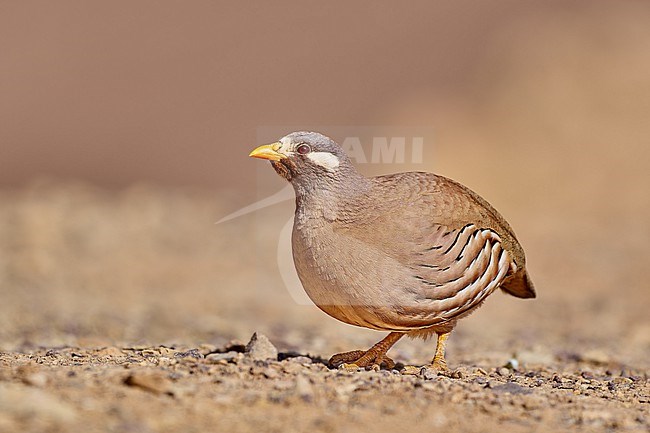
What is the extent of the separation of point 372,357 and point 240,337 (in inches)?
151

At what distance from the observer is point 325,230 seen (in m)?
6.55

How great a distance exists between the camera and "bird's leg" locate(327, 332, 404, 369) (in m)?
7.29

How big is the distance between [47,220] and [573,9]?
23837mm

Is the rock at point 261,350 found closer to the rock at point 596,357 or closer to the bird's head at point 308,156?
the bird's head at point 308,156

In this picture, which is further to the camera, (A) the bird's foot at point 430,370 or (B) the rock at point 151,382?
(A) the bird's foot at point 430,370

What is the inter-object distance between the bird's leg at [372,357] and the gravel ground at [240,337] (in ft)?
1.58

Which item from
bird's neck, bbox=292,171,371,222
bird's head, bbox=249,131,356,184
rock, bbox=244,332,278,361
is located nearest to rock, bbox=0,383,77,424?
rock, bbox=244,332,278,361

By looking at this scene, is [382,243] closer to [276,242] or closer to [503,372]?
[503,372]

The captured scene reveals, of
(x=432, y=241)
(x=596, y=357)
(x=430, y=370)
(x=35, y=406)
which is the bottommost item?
(x=35, y=406)

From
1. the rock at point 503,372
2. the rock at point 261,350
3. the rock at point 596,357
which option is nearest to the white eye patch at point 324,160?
the rock at point 261,350

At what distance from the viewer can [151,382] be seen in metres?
5.19

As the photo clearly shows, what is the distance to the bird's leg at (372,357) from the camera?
23.9 feet

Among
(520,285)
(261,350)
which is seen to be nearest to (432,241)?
(261,350)

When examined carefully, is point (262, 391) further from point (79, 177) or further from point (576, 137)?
point (79, 177)
